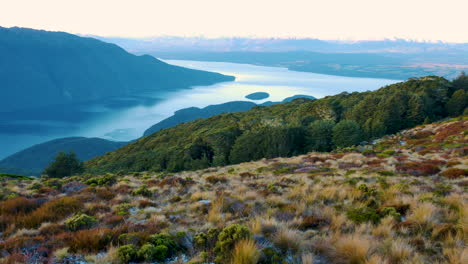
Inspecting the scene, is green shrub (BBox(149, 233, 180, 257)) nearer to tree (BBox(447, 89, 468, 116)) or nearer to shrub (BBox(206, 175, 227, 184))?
shrub (BBox(206, 175, 227, 184))

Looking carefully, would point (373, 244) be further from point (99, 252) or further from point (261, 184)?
point (261, 184)

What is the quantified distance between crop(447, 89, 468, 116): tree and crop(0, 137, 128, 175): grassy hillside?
470 ft

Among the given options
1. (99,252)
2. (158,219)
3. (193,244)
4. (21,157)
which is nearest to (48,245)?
(99,252)

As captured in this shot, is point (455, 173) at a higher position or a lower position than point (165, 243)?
lower

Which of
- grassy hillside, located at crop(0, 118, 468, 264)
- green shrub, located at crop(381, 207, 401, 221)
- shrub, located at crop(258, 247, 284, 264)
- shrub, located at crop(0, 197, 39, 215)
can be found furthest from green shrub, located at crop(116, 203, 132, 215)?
green shrub, located at crop(381, 207, 401, 221)

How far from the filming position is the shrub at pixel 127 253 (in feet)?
15.9

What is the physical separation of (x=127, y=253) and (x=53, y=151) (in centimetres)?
16908

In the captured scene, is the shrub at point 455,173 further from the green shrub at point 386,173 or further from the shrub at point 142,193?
the shrub at point 142,193

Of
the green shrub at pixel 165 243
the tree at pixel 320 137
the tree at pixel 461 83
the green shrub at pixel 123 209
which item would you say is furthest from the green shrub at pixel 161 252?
the tree at pixel 461 83

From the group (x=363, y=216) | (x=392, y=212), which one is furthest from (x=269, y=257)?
(x=392, y=212)

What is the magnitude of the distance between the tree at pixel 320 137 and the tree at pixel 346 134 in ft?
4.86

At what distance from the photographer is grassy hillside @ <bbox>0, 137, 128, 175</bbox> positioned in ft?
454

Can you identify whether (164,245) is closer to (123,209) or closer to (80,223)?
(80,223)

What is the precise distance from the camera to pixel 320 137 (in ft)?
135
